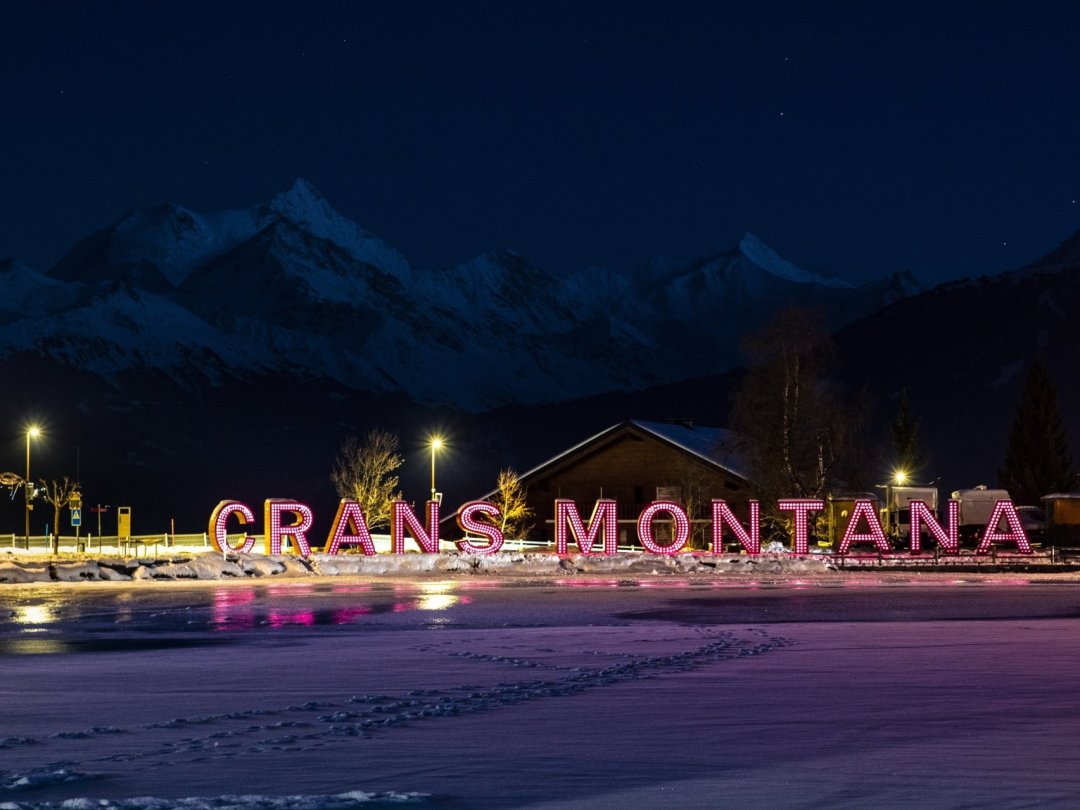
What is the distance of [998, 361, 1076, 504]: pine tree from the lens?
9344cm

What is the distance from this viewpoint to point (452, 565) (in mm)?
57031

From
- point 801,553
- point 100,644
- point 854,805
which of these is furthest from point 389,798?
point 801,553

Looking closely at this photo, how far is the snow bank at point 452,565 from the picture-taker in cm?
5150

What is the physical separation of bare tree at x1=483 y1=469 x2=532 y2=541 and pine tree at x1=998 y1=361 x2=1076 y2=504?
3080cm

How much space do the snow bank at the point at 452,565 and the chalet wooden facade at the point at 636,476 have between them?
758 inches

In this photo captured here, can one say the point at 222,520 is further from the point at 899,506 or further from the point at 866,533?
the point at 899,506

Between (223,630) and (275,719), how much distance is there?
40.8 feet

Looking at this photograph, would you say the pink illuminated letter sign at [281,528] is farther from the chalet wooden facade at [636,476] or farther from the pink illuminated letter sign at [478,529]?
the chalet wooden facade at [636,476]

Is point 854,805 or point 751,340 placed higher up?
point 751,340

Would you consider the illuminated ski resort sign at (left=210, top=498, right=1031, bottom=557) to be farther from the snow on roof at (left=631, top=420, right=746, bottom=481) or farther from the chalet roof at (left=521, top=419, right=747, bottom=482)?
the chalet roof at (left=521, top=419, right=747, bottom=482)

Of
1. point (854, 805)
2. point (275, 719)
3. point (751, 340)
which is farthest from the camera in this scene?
point (751, 340)

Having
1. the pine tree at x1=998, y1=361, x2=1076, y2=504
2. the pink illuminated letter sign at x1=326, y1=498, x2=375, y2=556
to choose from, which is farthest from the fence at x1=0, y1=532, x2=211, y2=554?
the pine tree at x1=998, y1=361, x2=1076, y2=504

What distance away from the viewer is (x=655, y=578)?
50750mm

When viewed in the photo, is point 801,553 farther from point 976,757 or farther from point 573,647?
point 976,757
